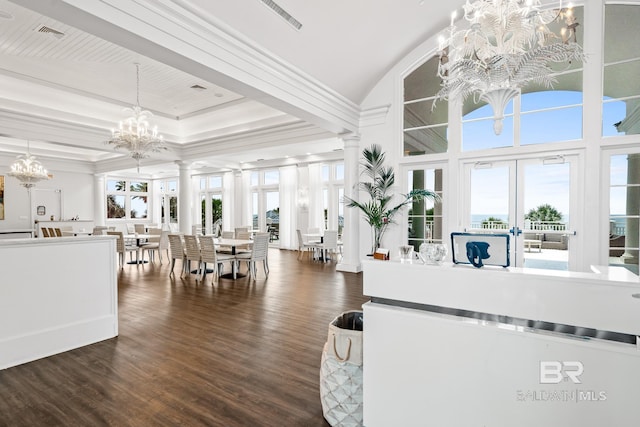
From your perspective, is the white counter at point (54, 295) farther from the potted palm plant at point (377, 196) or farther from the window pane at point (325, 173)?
the window pane at point (325, 173)

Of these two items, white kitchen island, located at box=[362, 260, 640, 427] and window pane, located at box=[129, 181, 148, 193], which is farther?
window pane, located at box=[129, 181, 148, 193]

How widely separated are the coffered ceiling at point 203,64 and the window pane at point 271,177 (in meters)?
3.68

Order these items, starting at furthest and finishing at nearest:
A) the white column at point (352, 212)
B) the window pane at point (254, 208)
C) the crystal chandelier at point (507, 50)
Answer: the window pane at point (254, 208) → the white column at point (352, 212) → the crystal chandelier at point (507, 50)

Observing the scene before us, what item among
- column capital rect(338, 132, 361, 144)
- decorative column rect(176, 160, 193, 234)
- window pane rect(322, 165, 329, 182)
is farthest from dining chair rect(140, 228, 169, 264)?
window pane rect(322, 165, 329, 182)

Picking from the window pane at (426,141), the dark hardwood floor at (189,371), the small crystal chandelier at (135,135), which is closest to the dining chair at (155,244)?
the small crystal chandelier at (135,135)

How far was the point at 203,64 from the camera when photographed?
3.77 meters

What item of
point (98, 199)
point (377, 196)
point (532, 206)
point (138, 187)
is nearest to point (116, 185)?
point (138, 187)

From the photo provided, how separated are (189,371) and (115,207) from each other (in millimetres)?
16187

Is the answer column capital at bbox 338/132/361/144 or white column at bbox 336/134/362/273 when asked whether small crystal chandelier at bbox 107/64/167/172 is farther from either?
white column at bbox 336/134/362/273

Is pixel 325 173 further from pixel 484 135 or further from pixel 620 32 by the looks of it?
pixel 620 32

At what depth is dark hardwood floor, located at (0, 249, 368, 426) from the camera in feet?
7.32

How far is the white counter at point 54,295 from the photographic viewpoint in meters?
3.01

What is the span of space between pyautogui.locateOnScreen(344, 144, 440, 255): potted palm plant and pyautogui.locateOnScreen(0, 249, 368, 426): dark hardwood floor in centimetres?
226

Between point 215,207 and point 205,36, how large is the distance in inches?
481
